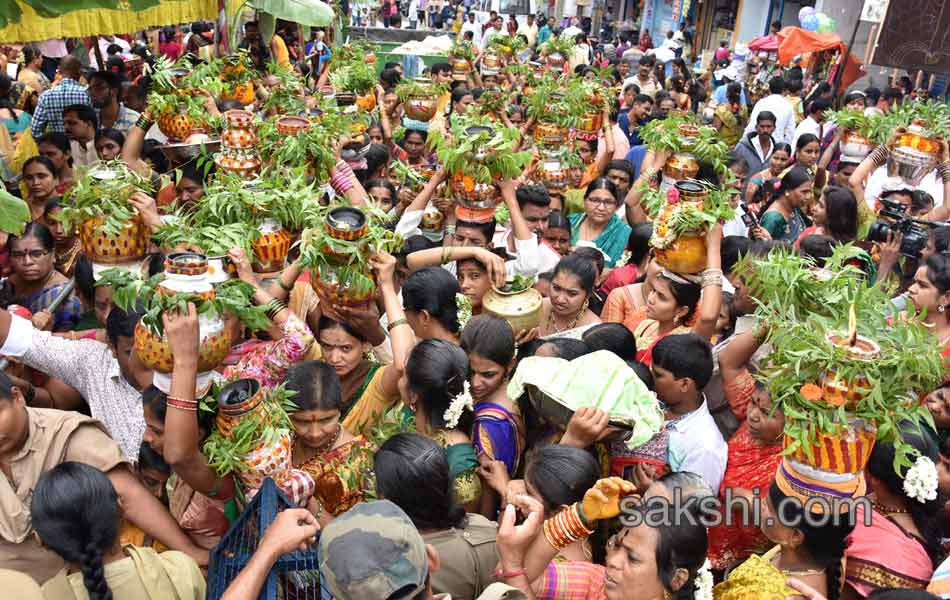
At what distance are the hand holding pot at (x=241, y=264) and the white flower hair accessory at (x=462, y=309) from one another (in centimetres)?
95

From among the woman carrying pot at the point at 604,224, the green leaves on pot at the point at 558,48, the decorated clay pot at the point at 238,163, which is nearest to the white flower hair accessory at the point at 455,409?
the decorated clay pot at the point at 238,163

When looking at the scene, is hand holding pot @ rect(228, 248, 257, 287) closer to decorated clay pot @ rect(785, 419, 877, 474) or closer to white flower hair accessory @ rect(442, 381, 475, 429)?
white flower hair accessory @ rect(442, 381, 475, 429)

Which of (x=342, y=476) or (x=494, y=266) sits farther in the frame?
(x=494, y=266)

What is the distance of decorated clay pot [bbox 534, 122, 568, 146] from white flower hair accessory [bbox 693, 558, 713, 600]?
4.20 meters

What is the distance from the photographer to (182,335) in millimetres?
2568

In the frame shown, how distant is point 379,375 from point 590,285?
54.9 inches

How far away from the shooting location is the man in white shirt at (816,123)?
29.9 feet

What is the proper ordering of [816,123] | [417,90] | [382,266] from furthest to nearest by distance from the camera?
[816,123], [417,90], [382,266]

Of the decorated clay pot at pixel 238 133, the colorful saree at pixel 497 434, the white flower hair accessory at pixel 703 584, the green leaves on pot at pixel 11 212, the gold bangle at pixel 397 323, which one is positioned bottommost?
the colorful saree at pixel 497 434

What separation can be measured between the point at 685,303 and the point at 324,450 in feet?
6.50

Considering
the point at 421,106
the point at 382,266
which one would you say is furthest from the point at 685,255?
the point at 421,106

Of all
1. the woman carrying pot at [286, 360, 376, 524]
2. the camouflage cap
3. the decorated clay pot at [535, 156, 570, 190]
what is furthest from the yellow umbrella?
the camouflage cap

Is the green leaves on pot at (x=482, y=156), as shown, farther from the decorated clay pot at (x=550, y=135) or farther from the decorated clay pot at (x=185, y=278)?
the decorated clay pot at (x=185, y=278)

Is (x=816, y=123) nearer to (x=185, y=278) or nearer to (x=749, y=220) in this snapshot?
(x=749, y=220)
